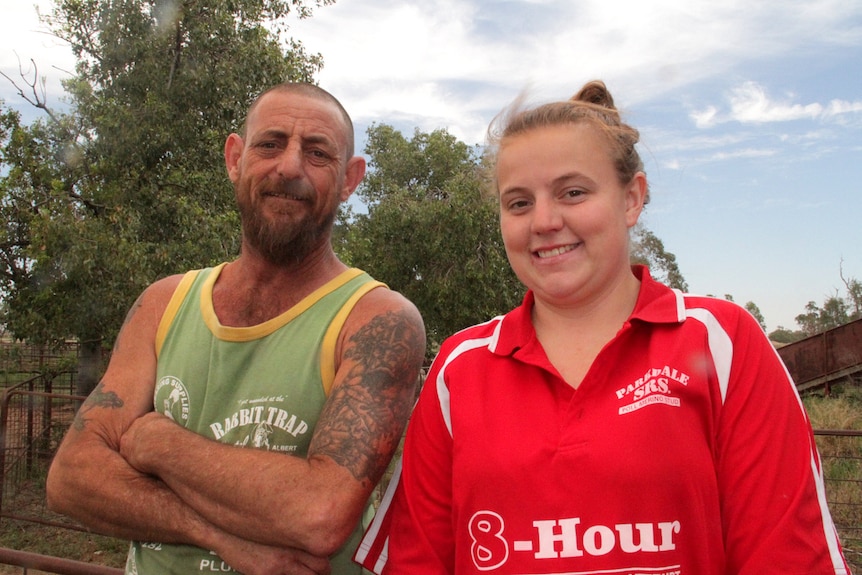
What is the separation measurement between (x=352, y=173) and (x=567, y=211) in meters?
1.00

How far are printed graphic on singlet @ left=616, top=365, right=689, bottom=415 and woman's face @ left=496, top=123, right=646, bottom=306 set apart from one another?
0.95 ft

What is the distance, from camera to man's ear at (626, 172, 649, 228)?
1838 millimetres

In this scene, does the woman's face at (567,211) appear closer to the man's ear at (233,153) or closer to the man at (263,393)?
the man at (263,393)

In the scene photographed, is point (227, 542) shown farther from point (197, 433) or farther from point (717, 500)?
point (717, 500)

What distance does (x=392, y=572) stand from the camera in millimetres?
1776

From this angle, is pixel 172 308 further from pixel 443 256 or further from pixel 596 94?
pixel 443 256

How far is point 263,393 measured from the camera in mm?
2053

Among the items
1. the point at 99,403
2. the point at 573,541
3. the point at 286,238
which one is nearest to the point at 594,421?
the point at 573,541

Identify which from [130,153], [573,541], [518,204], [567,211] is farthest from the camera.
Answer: [130,153]

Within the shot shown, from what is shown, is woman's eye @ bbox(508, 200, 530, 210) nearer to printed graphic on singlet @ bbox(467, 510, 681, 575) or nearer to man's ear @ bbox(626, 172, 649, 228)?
man's ear @ bbox(626, 172, 649, 228)

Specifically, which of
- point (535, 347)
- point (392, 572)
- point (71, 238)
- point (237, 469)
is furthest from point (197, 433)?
point (71, 238)

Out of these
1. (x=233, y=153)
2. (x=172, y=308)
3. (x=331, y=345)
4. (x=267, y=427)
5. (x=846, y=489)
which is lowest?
(x=267, y=427)

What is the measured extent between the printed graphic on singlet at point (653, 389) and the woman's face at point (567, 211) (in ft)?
0.95

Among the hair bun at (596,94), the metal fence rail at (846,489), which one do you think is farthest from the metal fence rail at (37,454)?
A: the hair bun at (596,94)
